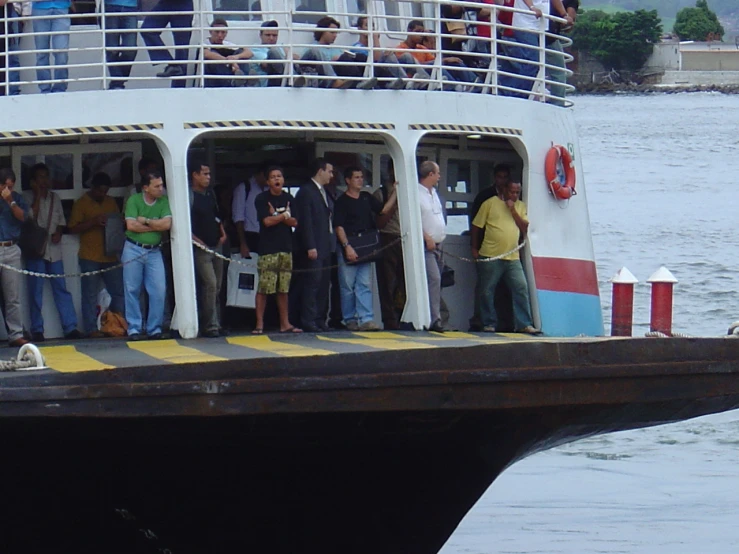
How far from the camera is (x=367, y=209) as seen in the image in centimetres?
1327

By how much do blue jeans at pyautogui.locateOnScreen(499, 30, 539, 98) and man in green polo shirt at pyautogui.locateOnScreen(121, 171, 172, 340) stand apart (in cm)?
354

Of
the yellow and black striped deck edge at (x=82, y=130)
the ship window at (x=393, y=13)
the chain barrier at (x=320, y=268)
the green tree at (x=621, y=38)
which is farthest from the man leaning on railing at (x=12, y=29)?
the green tree at (x=621, y=38)

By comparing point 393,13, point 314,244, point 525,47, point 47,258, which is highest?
point 393,13

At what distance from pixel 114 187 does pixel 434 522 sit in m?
4.08

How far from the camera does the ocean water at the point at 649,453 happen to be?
16.3 meters

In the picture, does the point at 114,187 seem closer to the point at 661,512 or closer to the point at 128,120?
the point at 128,120

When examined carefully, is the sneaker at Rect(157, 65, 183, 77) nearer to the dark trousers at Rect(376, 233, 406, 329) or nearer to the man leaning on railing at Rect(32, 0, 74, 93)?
the man leaning on railing at Rect(32, 0, 74, 93)

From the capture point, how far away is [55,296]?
13.4 m

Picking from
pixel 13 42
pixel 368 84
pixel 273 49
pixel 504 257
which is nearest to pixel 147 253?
pixel 273 49

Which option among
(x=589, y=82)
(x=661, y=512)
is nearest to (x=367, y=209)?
(x=661, y=512)

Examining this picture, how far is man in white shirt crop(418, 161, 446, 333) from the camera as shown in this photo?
43.5 feet

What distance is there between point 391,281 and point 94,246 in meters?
2.48

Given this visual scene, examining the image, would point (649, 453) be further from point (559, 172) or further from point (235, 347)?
point (235, 347)

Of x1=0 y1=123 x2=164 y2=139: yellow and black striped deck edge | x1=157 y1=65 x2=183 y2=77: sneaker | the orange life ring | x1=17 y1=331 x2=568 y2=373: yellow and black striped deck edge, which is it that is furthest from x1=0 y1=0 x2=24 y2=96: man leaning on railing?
the orange life ring
